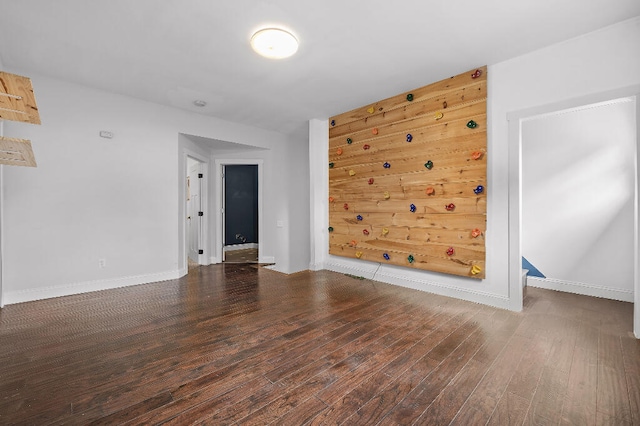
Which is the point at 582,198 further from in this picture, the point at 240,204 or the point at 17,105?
the point at 240,204

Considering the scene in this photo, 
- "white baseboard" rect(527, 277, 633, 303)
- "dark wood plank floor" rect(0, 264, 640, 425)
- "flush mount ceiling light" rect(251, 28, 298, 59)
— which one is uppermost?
"flush mount ceiling light" rect(251, 28, 298, 59)

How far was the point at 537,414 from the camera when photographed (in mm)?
1507

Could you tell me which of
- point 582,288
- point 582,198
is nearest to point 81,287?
point 582,288

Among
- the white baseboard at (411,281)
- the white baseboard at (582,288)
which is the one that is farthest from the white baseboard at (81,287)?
the white baseboard at (582,288)

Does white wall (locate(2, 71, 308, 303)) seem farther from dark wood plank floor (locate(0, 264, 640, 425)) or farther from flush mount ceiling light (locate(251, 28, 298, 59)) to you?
flush mount ceiling light (locate(251, 28, 298, 59))

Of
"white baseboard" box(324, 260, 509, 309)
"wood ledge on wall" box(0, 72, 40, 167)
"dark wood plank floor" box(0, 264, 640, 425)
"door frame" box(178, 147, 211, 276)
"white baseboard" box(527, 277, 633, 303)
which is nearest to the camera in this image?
"wood ledge on wall" box(0, 72, 40, 167)

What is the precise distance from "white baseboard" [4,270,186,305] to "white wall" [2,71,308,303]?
1 centimetres

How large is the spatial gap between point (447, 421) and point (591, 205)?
12.2ft

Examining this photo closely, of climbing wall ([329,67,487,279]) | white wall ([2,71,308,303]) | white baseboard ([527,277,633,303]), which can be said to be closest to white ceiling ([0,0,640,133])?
climbing wall ([329,67,487,279])

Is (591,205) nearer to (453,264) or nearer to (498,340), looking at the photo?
(453,264)

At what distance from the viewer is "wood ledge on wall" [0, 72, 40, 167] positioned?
4.65ft

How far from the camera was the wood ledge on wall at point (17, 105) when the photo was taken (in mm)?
1417

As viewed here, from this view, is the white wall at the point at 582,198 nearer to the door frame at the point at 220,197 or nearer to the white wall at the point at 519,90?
the white wall at the point at 519,90

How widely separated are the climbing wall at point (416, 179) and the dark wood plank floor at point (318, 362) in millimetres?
756
